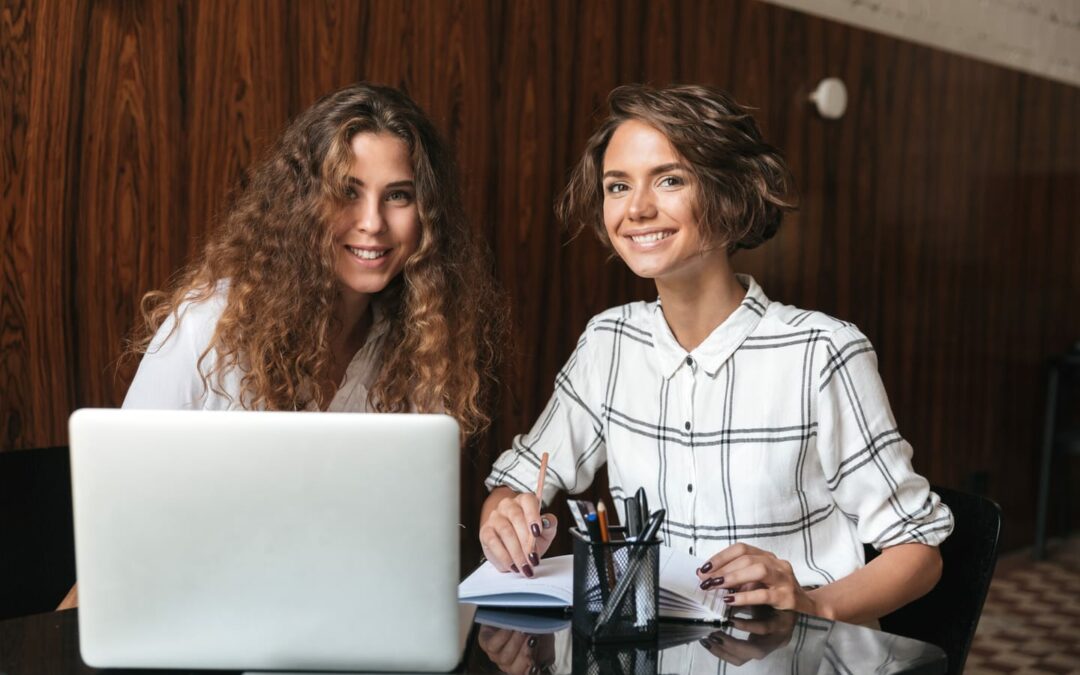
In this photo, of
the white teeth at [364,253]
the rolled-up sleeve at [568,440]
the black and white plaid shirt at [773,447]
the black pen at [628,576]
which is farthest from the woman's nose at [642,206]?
the black pen at [628,576]

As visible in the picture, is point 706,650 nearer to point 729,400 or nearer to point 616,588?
point 616,588

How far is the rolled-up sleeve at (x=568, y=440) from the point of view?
71.3 inches

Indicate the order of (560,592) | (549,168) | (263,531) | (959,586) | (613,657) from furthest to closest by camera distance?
(549,168)
(959,586)
(560,592)
(613,657)
(263,531)

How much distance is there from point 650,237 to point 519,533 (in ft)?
1.73

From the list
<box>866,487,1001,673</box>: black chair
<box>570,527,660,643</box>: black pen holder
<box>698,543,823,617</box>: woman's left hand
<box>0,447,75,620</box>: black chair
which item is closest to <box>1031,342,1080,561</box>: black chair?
<box>866,487,1001,673</box>: black chair

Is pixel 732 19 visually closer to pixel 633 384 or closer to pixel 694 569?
pixel 633 384

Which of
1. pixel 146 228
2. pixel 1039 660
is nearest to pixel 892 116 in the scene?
pixel 1039 660

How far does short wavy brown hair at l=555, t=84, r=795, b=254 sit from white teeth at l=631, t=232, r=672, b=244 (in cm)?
6

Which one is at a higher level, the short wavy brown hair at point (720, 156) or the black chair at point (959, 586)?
the short wavy brown hair at point (720, 156)

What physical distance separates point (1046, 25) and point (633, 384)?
143 inches

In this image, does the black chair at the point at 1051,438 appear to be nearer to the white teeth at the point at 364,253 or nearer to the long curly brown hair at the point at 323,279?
the long curly brown hair at the point at 323,279

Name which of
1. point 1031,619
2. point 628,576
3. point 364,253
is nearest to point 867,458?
point 628,576

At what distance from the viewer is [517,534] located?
4.60ft

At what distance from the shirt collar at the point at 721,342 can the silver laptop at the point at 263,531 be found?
76 cm
